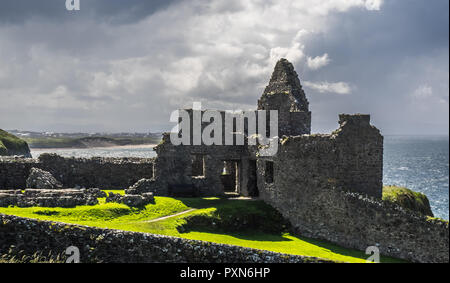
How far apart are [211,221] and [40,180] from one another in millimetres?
13237

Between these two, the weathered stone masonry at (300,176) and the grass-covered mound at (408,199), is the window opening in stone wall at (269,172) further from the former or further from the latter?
the grass-covered mound at (408,199)

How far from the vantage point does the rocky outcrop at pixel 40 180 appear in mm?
27797

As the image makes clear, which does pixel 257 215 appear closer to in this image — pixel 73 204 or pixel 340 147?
pixel 340 147

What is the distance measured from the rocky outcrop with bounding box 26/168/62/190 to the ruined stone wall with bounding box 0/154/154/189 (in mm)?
2326

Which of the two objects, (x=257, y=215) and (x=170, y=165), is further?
(x=170, y=165)

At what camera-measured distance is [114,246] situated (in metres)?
16.8

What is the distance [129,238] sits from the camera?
17000mm

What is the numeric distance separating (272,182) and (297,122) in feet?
20.7

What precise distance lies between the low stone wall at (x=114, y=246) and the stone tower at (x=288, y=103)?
49.7 ft

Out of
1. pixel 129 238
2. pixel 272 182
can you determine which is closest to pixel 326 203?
pixel 272 182

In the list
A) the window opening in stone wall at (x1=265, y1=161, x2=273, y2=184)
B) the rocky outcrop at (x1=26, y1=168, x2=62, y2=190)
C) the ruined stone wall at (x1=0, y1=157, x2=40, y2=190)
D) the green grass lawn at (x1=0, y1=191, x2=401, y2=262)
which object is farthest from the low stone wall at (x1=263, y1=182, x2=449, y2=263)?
the ruined stone wall at (x1=0, y1=157, x2=40, y2=190)

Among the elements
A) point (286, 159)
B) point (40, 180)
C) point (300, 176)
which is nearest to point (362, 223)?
point (300, 176)

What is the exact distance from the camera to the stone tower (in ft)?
102

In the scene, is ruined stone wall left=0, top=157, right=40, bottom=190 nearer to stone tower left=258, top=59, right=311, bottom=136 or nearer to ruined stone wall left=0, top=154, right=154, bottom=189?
ruined stone wall left=0, top=154, right=154, bottom=189
